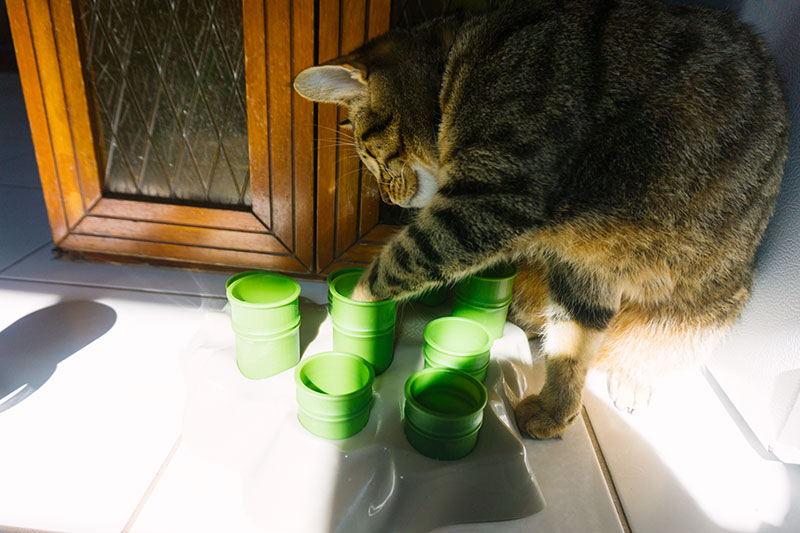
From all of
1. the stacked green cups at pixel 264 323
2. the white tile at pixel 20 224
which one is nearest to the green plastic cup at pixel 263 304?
the stacked green cups at pixel 264 323

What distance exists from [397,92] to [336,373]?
1.80 feet

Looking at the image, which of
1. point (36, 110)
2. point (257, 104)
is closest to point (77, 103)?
point (36, 110)

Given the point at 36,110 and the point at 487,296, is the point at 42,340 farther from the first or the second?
the point at 487,296

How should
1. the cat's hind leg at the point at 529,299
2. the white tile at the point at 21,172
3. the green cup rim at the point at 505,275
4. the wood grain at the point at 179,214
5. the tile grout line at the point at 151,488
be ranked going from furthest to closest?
1. the white tile at the point at 21,172
2. the wood grain at the point at 179,214
3. the cat's hind leg at the point at 529,299
4. the green cup rim at the point at 505,275
5. the tile grout line at the point at 151,488

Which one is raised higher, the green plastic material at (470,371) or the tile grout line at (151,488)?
the green plastic material at (470,371)

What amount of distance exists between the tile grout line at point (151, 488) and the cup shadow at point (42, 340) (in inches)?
12.8

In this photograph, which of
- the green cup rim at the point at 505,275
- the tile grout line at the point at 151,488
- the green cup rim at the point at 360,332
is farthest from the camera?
the green cup rim at the point at 505,275

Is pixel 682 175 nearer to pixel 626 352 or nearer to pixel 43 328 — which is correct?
pixel 626 352

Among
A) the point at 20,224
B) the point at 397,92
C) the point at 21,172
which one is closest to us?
the point at 397,92

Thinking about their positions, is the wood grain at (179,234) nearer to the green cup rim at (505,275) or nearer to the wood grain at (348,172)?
the wood grain at (348,172)

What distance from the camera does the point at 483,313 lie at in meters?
1.14

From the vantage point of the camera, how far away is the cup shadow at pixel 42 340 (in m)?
Result: 0.99

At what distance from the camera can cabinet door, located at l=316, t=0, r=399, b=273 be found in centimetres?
112

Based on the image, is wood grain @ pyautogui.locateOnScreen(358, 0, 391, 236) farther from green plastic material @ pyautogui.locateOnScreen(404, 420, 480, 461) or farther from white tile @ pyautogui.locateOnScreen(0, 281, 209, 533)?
green plastic material @ pyautogui.locateOnScreen(404, 420, 480, 461)
